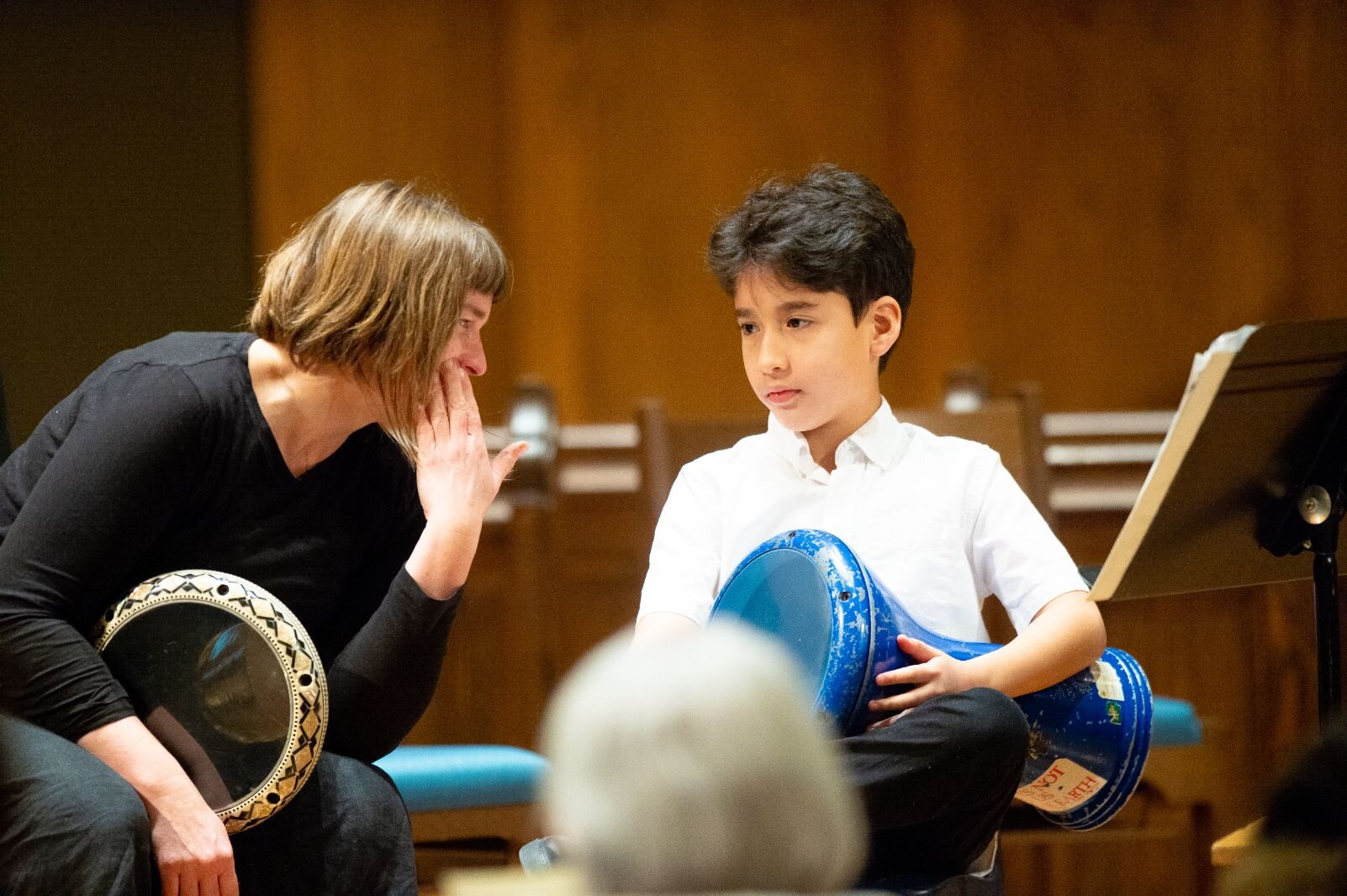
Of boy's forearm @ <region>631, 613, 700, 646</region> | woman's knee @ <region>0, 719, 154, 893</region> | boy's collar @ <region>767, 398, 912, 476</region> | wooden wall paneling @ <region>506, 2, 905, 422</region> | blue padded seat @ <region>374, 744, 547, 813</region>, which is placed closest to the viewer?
woman's knee @ <region>0, 719, 154, 893</region>

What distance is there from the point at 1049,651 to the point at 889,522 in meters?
0.29

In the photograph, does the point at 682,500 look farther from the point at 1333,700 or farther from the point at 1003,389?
the point at 1003,389

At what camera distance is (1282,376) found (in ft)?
5.99

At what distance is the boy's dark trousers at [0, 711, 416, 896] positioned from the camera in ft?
5.52

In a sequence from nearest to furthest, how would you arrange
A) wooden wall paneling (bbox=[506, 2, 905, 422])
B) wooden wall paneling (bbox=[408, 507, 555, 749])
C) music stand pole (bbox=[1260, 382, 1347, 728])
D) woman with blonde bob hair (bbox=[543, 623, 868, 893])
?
woman with blonde bob hair (bbox=[543, 623, 868, 893]), music stand pole (bbox=[1260, 382, 1347, 728]), wooden wall paneling (bbox=[408, 507, 555, 749]), wooden wall paneling (bbox=[506, 2, 905, 422])

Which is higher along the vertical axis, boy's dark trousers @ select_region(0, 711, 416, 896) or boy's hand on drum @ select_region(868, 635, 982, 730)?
boy's hand on drum @ select_region(868, 635, 982, 730)

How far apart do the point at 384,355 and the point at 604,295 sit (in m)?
1.82

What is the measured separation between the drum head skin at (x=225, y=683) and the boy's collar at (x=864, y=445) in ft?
2.40

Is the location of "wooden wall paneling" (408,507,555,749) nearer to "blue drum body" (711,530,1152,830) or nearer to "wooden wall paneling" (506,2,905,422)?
"wooden wall paneling" (506,2,905,422)

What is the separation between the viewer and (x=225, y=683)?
1.85 metres

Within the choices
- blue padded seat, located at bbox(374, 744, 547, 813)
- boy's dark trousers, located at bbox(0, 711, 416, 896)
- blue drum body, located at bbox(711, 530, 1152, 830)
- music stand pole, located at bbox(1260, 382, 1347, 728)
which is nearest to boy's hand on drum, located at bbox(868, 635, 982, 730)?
blue drum body, located at bbox(711, 530, 1152, 830)

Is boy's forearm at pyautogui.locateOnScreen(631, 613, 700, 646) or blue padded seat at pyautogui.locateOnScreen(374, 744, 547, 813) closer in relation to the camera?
boy's forearm at pyautogui.locateOnScreen(631, 613, 700, 646)

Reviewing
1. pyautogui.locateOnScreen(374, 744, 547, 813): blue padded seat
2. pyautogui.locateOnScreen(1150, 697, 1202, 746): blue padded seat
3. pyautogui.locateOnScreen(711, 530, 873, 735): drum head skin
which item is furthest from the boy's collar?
pyautogui.locateOnScreen(1150, 697, 1202, 746): blue padded seat

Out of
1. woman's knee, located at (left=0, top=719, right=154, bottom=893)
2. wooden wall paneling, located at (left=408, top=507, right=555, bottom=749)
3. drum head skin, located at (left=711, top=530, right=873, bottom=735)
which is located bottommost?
wooden wall paneling, located at (left=408, top=507, right=555, bottom=749)
